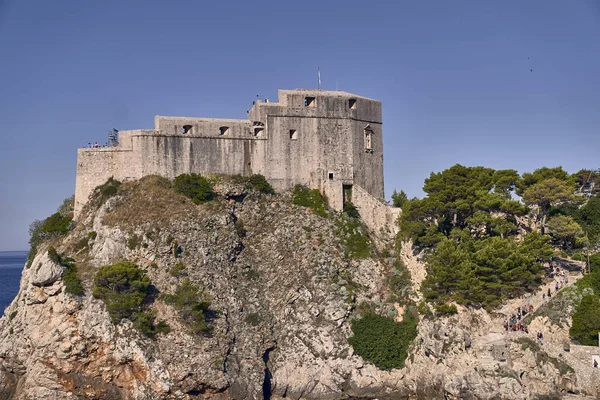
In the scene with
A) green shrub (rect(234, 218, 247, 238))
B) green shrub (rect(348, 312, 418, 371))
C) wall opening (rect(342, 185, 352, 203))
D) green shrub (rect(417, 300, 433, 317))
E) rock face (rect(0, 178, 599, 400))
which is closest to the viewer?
rock face (rect(0, 178, 599, 400))

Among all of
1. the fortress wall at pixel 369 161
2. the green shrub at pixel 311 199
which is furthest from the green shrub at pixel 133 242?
the fortress wall at pixel 369 161

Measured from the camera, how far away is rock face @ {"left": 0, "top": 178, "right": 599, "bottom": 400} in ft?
146

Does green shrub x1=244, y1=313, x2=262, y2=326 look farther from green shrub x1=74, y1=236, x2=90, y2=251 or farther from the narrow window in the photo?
the narrow window

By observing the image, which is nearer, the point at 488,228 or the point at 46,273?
the point at 46,273

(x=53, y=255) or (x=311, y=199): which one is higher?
(x=311, y=199)

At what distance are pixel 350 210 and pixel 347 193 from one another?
1884mm

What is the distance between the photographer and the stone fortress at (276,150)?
53.8m

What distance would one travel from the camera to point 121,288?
4619cm

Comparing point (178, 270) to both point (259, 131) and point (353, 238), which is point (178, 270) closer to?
point (353, 238)

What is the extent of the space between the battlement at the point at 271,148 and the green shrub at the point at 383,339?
32.8 feet

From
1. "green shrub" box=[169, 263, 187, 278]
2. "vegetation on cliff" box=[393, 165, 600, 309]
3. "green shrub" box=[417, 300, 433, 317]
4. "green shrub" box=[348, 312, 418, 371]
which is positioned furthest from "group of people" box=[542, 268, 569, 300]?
"green shrub" box=[169, 263, 187, 278]

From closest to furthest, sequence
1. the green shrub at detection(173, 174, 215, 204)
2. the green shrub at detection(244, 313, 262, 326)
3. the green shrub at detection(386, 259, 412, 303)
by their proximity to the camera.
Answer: the green shrub at detection(244, 313, 262, 326) → the green shrub at detection(386, 259, 412, 303) → the green shrub at detection(173, 174, 215, 204)

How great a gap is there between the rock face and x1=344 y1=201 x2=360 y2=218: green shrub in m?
2.38

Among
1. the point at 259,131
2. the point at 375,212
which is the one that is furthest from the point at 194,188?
the point at 375,212
